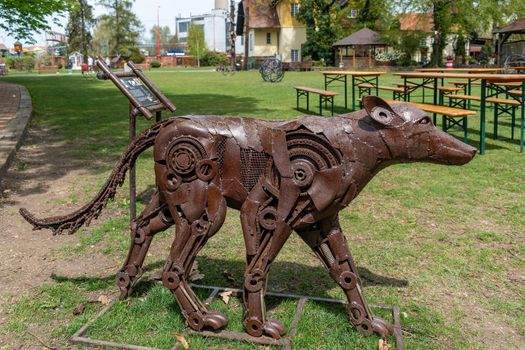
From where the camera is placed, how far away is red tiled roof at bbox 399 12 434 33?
4088 cm

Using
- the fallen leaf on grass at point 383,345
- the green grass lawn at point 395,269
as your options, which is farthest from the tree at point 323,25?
the fallen leaf on grass at point 383,345

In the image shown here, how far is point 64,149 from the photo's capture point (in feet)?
33.7

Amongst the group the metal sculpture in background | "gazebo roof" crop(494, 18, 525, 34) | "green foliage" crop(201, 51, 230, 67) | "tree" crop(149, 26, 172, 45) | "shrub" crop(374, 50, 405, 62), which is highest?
"tree" crop(149, 26, 172, 45)

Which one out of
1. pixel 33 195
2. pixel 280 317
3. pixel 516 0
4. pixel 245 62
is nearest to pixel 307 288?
pixel 280 317

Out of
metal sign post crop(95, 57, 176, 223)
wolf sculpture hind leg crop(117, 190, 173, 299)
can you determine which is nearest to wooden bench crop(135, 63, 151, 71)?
metal sign post crop(95, 57, 176, 223)

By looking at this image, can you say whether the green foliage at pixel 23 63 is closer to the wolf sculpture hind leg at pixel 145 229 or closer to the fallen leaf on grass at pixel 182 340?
the wolf sculpture hind leg at pixel 145 229

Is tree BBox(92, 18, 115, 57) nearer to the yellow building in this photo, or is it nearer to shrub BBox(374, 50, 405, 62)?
the yellow building

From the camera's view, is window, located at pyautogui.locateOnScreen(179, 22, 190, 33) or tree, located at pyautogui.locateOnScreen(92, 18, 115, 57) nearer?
tree, located at pyautogui.locateOnScreen(92, 18, 115, 57)

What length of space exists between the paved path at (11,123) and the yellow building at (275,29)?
38.0 metres

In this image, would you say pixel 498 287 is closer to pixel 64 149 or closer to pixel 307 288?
pixel 307 288

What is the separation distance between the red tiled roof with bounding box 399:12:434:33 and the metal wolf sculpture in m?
40.4

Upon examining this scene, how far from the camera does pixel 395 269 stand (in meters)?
4.52

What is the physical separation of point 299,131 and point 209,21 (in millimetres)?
108913

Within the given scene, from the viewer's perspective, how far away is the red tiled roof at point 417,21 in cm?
4088
